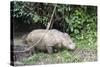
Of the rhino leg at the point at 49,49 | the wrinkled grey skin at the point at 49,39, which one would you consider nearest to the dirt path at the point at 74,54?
the wrinkled grey skin at the point at 49,39

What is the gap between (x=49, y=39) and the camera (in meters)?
2.39

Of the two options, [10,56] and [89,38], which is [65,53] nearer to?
[89,38]

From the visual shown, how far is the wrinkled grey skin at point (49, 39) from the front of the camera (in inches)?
92.0

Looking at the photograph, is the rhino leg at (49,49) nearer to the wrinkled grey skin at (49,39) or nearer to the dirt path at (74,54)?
the wrinkled grey skin at (49,39)

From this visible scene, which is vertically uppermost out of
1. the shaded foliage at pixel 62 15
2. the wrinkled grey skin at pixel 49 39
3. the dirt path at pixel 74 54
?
the shaded foliage at pixel 62 15

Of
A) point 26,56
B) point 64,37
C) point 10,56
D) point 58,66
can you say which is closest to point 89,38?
point 64,37

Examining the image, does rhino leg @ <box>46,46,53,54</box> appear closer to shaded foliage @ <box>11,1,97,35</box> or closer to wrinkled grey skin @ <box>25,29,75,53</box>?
wrinkled grey skin @ <box>25,29,75,53</box>

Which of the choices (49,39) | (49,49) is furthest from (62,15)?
(49,49)

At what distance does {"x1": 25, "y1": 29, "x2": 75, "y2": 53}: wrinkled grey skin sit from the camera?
234 cm

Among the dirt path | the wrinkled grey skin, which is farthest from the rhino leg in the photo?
the dirt path

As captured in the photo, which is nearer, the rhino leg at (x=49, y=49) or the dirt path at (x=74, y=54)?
the dirt path at (x=74, y=54)
